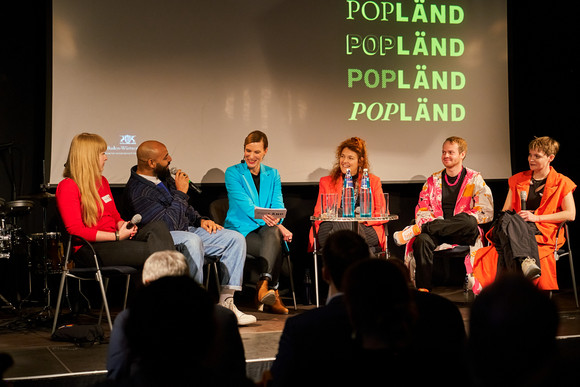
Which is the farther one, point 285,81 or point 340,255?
point 285,81

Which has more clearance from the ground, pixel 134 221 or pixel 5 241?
pixel 134 221

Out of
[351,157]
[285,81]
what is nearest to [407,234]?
[351,157]

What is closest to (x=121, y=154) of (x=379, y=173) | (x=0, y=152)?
(x=0, y=152)

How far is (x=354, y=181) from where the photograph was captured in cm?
525

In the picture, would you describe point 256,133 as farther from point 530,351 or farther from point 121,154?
point 530,351

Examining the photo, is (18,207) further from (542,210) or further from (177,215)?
(542,210)

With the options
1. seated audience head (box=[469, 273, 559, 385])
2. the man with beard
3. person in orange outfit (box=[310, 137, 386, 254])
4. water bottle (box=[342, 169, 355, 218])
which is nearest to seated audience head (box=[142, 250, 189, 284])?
seated audience head (box=[469, 273, 559, 385])

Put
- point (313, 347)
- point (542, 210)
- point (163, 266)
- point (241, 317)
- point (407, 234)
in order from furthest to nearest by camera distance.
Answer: point (542, 210) → point (407, 234) → point (241, 317) → point (163, 266) → point (313, 347)

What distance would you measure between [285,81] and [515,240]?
2.16 meters

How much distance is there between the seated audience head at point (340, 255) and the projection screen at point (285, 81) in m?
3.28

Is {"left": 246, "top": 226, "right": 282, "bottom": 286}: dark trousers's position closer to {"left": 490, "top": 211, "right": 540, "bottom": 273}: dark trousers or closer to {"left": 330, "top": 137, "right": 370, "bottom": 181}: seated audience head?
{"left": 330, "top": 137, "right": 370, "bottom": 181}: seated audience head

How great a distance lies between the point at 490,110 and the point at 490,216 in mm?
1279

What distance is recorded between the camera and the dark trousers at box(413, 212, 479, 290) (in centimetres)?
493

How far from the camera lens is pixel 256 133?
16.6ft
